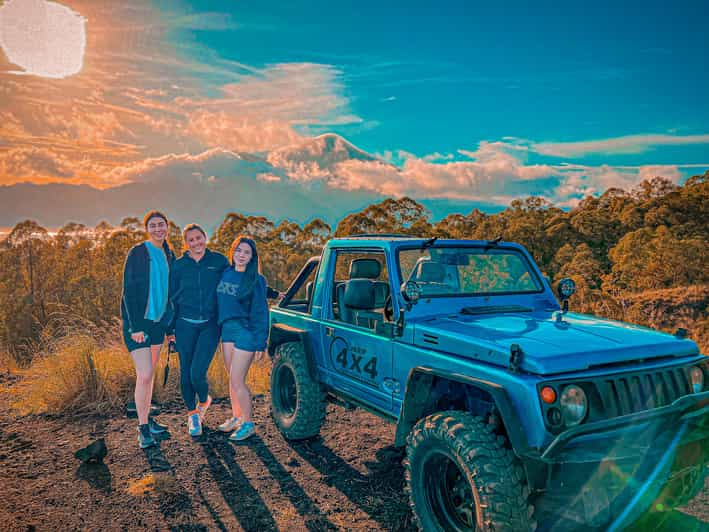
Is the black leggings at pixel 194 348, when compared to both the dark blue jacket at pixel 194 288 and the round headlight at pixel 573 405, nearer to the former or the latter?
the dark blue jacket at pixel 194 288

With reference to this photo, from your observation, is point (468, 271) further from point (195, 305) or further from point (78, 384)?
point (78, 384)

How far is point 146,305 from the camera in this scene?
15.9ft

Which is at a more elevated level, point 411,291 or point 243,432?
point 411,291

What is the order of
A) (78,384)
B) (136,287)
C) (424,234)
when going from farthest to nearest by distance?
(424,234), (78,384), (136,287)

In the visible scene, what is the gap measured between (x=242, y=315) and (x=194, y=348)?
0.59 meters

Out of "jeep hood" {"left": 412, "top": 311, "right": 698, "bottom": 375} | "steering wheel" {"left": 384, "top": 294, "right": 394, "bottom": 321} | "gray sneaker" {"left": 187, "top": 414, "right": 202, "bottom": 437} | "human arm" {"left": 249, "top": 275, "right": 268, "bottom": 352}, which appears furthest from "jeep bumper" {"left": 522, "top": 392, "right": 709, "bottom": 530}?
"gray sneaker" {"left": 187, "top": 414, "right": 202, "bottom": 437}

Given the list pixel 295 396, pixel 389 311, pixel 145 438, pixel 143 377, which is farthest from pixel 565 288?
pixel 145 438

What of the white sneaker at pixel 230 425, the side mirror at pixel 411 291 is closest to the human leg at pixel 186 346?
the white sneaker at pixel 230 425

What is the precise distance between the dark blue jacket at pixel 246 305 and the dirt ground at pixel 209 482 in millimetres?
1165

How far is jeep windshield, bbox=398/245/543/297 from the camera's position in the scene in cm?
429

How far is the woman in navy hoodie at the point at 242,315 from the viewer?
507 cm

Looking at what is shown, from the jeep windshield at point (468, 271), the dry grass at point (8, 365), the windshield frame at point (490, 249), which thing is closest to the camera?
the windshield frame at point (490, 249)

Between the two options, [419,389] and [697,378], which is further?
[419,389]

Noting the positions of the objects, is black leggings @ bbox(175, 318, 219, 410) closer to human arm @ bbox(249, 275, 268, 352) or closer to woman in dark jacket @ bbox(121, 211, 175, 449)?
woman in dark jacket @ bbox(121, 211, 175, 449)
